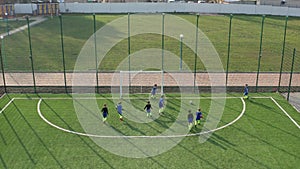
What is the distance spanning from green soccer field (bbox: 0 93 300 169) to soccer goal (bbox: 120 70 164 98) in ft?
3.71

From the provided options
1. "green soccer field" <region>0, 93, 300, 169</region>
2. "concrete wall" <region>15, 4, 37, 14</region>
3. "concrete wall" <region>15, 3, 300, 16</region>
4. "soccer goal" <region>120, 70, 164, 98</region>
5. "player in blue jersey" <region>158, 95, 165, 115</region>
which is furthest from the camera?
"concrete wall" <region>15, 4, 37, 14</region>

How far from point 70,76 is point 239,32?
97.9 ft

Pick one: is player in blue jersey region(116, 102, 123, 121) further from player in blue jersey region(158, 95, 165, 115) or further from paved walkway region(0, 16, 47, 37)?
paved walkway region(0, 16, 47, 37)

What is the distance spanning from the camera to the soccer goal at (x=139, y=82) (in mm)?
25391

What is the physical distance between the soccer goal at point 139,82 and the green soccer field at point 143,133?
3.71 ft

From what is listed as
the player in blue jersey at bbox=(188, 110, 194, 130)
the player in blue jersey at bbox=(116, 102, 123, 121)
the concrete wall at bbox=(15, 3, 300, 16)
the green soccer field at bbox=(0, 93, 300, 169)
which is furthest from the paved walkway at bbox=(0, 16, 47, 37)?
the player in blue jersey at bbox=(188, 110, 194, 130)

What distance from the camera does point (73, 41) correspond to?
147 ft

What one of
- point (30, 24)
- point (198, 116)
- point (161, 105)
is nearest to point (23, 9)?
point (30, 24)

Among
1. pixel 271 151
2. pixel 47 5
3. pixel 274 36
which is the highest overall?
pixel 47 5

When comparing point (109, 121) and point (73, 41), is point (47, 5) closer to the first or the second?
point (73, 41)

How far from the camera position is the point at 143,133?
19.5m

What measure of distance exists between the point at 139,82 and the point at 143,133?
9.13 metres

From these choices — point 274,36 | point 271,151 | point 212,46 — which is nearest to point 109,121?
point 271,151

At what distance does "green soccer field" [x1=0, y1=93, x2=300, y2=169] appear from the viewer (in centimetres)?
1675
